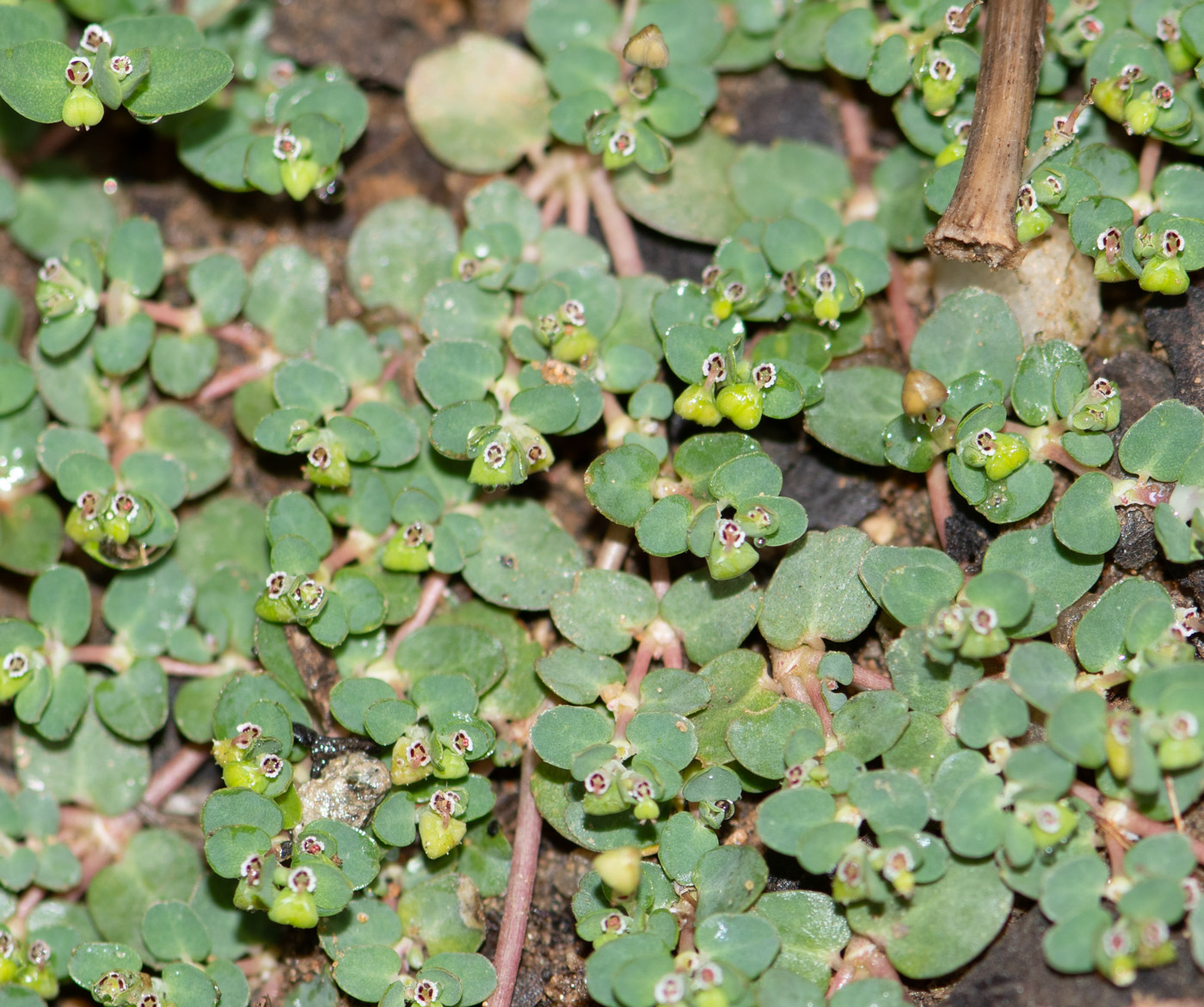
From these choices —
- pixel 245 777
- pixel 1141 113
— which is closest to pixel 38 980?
pixel 245 777

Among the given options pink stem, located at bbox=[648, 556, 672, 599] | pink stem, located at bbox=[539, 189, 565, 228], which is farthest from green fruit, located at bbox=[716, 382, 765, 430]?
pink stem, located at bbox=[539, 189, 565, 228]

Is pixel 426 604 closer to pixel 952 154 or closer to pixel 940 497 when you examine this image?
pixel 940 497

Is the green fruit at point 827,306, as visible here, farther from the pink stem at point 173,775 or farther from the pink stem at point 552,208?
the pink stem at point 173,775

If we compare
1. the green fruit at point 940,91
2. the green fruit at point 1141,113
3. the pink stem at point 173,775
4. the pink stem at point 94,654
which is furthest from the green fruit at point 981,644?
the pink stem at point 94,654

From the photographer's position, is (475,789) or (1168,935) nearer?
(1168,935)

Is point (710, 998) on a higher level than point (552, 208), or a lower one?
lower

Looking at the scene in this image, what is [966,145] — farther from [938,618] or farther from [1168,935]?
[1168,935]

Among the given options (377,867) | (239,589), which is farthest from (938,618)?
(239,589)
